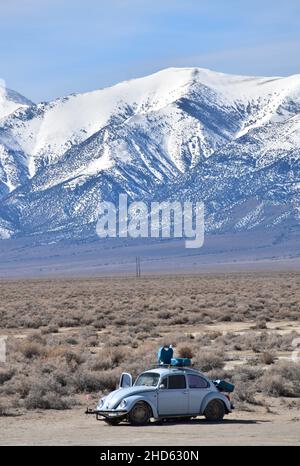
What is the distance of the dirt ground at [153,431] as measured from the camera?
19.2 metres

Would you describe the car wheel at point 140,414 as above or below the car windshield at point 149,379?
below

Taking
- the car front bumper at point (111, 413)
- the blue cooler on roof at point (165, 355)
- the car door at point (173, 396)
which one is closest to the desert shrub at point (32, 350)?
the blue cooler on roof at point (165, 355)

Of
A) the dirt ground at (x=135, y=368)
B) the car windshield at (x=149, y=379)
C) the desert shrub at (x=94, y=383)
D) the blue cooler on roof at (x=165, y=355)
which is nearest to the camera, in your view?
the dirt ground at (x=135, y=368)

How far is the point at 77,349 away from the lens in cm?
3666

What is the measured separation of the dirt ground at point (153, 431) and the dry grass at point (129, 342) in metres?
1.48

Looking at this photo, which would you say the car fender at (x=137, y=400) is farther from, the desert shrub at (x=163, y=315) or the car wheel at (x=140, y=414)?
the desert shrub at (x=163, y=315)

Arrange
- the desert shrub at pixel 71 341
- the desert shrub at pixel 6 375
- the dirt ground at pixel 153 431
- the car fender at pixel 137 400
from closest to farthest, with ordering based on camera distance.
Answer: the dirt ground at pixel 153 431
the car fender at pixel 137 400
the desert shrub at pixel 6 375
the desert shrub at pixel 71 341

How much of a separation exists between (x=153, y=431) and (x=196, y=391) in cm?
175

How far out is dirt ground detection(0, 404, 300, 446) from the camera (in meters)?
19.2

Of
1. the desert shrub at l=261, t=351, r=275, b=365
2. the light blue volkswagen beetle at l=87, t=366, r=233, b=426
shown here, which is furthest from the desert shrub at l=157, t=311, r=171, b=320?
the light blue volkswagen beetle at l=87, t=366, r=233, b=426

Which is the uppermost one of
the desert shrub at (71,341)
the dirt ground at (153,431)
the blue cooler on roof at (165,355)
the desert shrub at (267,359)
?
the blue cooler on roof at (165,355)

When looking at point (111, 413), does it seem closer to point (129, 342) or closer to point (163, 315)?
point (129, 342)
